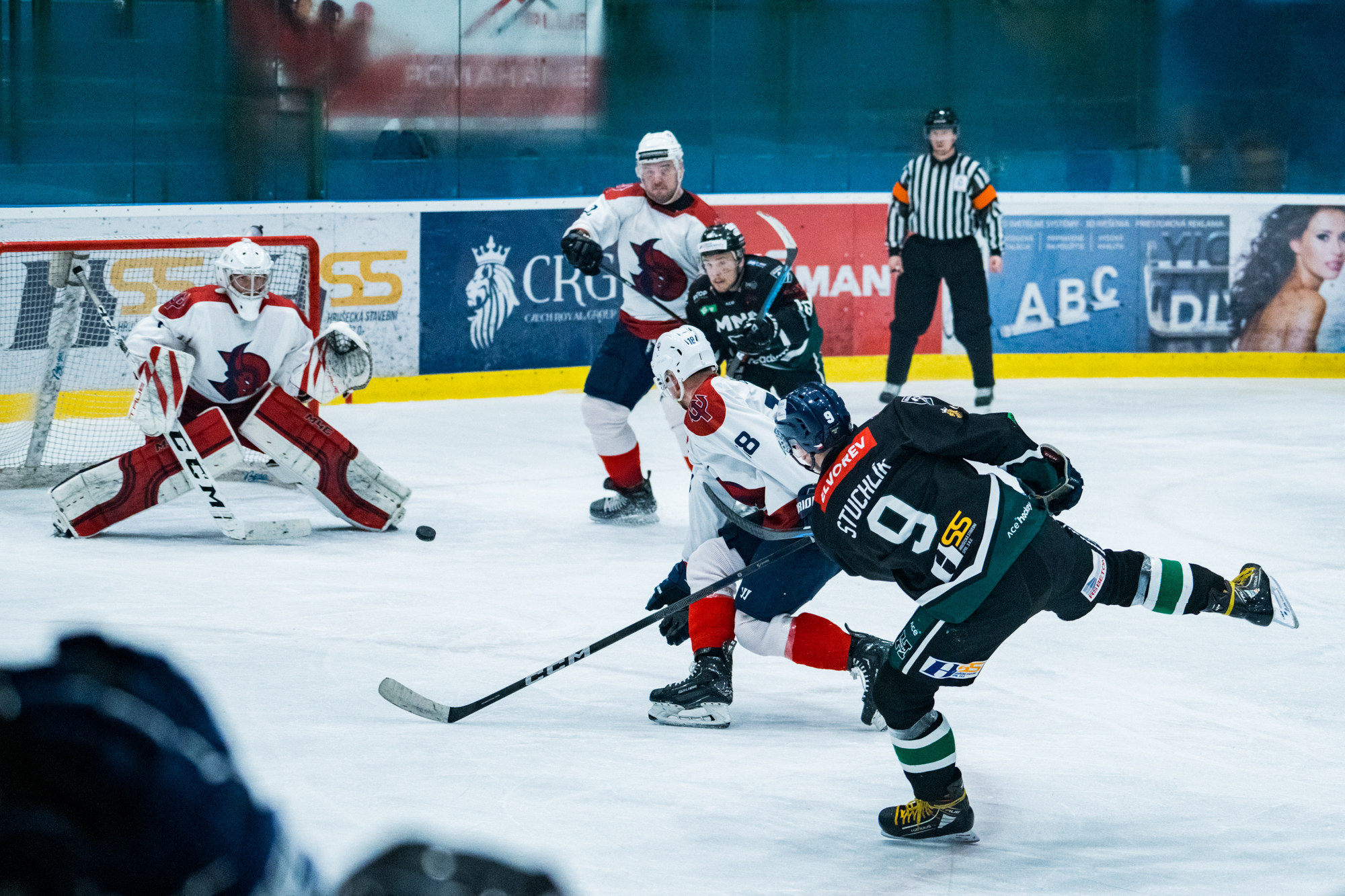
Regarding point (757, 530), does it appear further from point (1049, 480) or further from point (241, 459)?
point (241, 459)

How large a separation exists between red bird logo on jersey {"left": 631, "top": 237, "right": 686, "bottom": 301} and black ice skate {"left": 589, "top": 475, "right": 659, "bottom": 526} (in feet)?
2.00

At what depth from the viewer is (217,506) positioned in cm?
500

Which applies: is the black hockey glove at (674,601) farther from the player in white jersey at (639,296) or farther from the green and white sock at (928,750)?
the player in white jersey at (639,296)

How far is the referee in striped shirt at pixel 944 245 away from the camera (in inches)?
311

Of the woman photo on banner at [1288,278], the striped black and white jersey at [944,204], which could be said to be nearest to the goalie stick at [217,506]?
the striped black and white jersey at [944,204]

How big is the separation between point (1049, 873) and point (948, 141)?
5.77 meters

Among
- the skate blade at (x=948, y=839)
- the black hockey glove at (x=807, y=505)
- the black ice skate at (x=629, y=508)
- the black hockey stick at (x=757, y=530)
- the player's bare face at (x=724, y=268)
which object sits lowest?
the skate blade at (x=948, y=839)

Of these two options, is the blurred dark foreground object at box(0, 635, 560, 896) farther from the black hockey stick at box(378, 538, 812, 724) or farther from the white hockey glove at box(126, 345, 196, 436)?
the white hockey glove at box(126, 345, 196, 436)

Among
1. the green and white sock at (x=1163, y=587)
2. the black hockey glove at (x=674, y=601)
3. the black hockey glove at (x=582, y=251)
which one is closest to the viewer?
the green and white sock at (x=1163, y=587)

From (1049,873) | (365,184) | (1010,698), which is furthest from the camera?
(365,184)

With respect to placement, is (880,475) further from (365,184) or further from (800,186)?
(800,186)

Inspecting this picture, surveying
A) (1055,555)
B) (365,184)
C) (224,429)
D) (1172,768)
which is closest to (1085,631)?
(1172,768)

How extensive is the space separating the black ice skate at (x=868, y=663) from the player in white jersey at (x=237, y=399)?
89.6 inches

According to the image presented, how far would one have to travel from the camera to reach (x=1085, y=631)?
420cm
